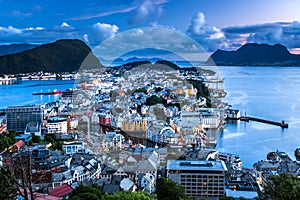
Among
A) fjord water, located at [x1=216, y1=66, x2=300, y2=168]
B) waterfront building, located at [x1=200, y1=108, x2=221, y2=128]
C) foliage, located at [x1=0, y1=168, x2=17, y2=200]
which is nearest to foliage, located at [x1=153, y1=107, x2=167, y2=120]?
waterfront building, located at [x1=200, y1=108, x2=221, y2=128]

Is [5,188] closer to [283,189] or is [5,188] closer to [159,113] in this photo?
[283,189]

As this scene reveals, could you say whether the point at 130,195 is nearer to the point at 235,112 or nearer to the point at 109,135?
the point at 109,135

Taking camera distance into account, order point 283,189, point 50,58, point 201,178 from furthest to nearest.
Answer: point 50,58 → point 201,178 → point 283,189

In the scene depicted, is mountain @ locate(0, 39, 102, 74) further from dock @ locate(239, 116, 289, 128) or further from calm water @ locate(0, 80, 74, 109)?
dock @ locate(239, 116, 289, 128)

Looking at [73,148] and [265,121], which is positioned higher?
[265,121]

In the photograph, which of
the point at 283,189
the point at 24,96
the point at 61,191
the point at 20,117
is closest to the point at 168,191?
the point at 61,191

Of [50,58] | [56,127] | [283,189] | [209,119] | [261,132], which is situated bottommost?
[261,132]
